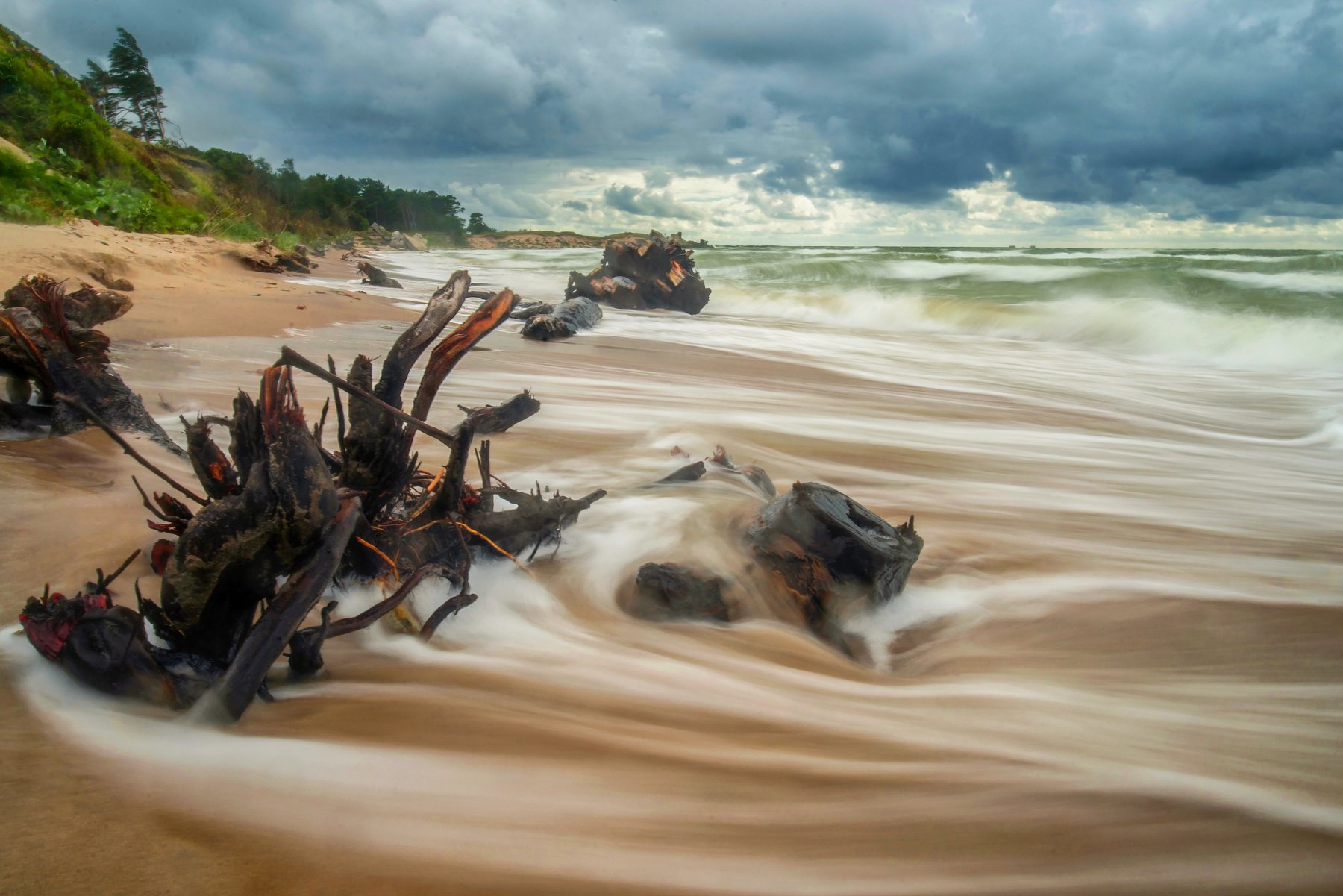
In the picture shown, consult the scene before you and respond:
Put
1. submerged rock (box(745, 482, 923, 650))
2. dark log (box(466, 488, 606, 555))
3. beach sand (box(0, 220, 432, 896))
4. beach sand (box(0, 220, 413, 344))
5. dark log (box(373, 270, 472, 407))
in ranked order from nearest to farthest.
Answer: beach sand (box(0, 220, 432, 896)) < dark log (box(373, 270, 472, 407)) < dark log (box(466, 488, 606, 555)) < submerged rock (box(745, 482, 923, 650)) < beach sand (box(0, 220, 413, 344))

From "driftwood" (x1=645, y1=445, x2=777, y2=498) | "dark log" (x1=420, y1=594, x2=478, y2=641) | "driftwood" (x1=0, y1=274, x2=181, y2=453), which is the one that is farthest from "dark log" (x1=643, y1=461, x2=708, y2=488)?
"driftwood" (x1=0, y1=274, x2=181, y2=453)

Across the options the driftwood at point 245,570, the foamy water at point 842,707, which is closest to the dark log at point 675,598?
the foamy water at point 842,707

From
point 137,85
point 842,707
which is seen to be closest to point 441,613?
point 842,707

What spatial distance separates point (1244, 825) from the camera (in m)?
1.41

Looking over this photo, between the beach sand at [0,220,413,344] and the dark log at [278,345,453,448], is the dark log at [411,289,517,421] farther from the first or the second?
Answer: the beach sand at [0,220,413,344]

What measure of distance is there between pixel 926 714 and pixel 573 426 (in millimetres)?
2942

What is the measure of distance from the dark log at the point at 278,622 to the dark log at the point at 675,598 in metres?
1.01

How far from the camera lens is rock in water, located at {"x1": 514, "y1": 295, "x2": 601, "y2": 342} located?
26.5 ft

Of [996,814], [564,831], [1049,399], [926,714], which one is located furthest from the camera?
[1049,399]

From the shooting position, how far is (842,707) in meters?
1.80

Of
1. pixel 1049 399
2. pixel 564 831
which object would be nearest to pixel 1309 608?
pixel 564 831

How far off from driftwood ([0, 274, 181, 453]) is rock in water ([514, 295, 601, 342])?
17.7 ft

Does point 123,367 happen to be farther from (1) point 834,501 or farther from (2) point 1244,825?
(2) point 1244,825

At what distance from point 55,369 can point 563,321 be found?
6.18 metres
